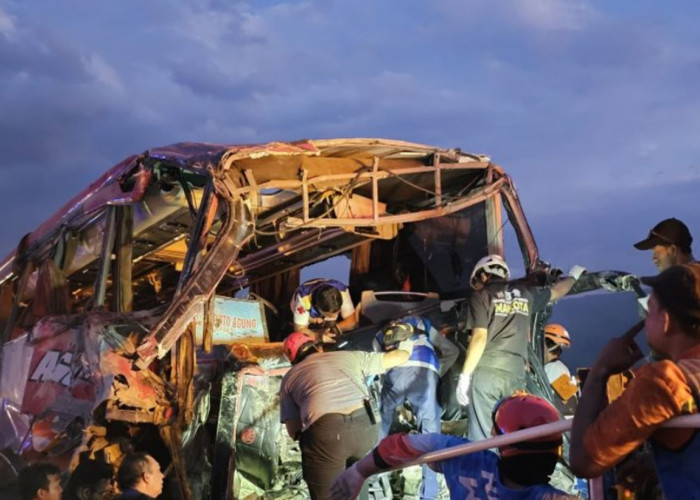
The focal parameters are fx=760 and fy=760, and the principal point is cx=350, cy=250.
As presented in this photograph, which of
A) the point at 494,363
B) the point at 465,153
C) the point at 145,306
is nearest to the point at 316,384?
the point at 494,363

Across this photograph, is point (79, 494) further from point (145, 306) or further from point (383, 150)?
point (145, 306)

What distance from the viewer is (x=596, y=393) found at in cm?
219

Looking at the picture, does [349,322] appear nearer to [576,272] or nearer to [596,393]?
[576,272]

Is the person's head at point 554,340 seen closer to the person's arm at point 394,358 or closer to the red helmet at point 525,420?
the person's arm at point 394,358

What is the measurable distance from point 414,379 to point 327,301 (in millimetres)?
1172

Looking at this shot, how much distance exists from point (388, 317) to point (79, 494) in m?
3.46

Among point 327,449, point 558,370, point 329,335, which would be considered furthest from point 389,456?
point 558,370

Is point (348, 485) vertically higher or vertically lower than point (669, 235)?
lower

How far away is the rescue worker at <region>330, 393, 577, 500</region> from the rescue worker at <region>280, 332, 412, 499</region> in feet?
7.04

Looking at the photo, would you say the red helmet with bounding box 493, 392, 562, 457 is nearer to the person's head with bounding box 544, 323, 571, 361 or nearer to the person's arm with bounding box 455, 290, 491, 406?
the person's arm with bounding box 455, 290, 491, 406

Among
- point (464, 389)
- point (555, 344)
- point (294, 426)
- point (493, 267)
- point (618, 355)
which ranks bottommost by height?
point (294, 426)

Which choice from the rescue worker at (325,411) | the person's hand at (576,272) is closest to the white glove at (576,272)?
the person's hand at (576,272)

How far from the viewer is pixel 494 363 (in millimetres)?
6539

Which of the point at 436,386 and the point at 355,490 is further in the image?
the point at 436,386
